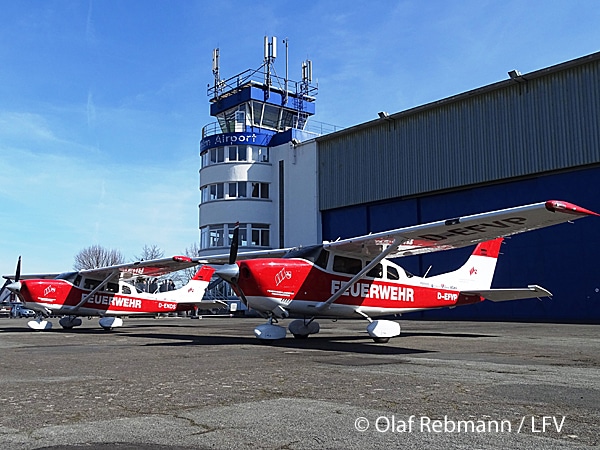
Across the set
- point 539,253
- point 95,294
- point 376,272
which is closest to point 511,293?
point 376,272

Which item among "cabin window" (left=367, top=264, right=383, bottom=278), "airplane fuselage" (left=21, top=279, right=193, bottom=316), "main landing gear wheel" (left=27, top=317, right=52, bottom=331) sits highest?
"cabin window" (left=367, top=264, right=383, bottom=278)

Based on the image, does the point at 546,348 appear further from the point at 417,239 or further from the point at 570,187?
the point at 570,187

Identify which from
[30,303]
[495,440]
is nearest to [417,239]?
[495,440]

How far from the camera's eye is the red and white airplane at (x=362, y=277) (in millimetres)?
12289

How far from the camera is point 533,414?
4.65m

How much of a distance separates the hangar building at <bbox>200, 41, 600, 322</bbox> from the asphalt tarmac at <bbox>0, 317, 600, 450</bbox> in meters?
16.5

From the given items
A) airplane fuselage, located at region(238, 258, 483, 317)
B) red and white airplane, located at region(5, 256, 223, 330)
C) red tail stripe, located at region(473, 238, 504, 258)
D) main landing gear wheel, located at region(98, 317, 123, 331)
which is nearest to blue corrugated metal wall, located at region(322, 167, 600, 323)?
red tail stripe, located at region(473, 238, 504, 258)

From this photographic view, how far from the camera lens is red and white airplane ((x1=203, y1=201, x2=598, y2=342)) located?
1229 centimetres

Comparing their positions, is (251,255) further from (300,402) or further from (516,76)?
(516,76)

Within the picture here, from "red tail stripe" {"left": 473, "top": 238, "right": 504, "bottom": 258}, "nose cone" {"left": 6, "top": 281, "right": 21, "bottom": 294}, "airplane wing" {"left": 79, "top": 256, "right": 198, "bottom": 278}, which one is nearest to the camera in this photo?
"red tail stripe" {"left": 473, "top": 238, "right": 504, "bottom": 258}

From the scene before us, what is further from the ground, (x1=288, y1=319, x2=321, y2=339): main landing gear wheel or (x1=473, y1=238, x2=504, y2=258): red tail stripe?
(x1=473, y1=238, x2=504, y2=258): red tail stripe

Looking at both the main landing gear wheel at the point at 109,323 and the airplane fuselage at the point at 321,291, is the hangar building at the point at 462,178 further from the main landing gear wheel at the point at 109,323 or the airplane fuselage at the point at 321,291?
the main landing gear wheel at the point at 109,323

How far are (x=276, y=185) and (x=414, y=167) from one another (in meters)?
14.0

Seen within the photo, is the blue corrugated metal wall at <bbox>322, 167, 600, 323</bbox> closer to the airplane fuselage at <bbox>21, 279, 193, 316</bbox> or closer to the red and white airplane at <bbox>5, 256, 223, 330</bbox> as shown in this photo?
the red and white airplane at <bbox>5, 256, 223, 330</bbox>
